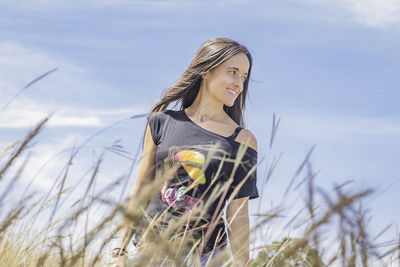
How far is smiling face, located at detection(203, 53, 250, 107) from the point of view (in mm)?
3523

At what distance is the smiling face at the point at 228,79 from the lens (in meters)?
3.52

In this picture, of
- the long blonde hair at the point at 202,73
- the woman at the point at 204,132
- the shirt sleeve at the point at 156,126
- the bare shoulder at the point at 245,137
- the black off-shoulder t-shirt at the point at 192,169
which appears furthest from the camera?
the long blonde hair at the point at 202,73

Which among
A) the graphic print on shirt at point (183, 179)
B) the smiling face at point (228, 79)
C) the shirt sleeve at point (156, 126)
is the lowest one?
the graphic print on shirt at point (183, 179)

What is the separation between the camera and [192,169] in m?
3.12

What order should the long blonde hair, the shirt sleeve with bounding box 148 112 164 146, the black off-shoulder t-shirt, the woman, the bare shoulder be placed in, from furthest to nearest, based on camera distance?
the long blonde hair
the shirt sleeve with bounding box 148 112 164 146
the bare shoulder
the woman
the black off-shoulder t-shirt

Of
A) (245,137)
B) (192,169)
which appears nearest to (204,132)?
(245,137)

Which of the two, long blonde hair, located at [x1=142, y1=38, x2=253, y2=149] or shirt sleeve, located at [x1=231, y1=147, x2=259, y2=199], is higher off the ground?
long blonde hair, located at [x1=142, y1=38, x2=253, y2=149]

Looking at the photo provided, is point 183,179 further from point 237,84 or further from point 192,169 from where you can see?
point 237,84

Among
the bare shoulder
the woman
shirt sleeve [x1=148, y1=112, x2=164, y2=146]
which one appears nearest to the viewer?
the woman

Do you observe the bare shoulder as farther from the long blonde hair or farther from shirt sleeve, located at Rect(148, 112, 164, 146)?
shirt sleeve, located at Rect(148, 112, 164, 146)

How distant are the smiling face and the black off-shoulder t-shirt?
253 millimetres

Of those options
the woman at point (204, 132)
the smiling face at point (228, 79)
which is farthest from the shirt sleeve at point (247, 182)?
the smiling face at point (228, 79)

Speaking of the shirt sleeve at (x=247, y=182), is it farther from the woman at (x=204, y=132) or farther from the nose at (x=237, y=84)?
the nose at (x=237, y=84)

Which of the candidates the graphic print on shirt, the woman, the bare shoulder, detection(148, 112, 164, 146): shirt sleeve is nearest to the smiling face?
the woman
